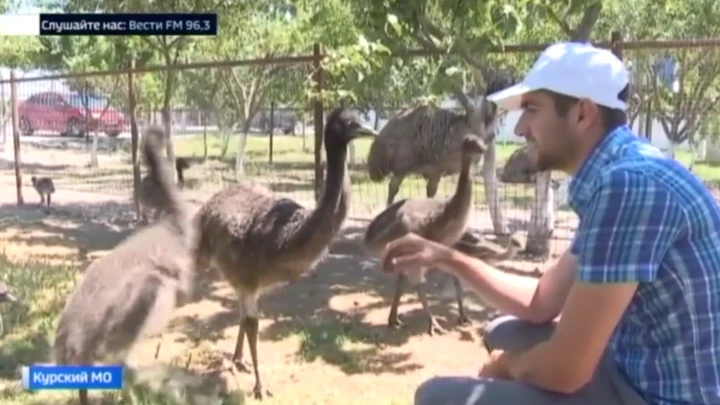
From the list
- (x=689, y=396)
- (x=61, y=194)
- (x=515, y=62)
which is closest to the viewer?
(x=689, y=396)

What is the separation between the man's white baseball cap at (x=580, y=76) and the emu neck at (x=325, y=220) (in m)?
2.44

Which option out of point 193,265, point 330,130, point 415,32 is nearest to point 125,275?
point 193,265

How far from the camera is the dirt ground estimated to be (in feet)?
15.3

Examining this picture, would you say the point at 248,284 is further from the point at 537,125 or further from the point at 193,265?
the point at 537,125

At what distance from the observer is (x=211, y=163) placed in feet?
28.7

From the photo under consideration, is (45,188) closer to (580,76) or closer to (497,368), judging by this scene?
(497,368)

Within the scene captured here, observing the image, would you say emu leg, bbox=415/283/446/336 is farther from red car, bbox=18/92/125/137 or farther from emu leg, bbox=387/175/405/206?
red car, bbox=18/92/125/137

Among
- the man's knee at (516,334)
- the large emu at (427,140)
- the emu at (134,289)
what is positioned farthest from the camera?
the large emu at (427,140)

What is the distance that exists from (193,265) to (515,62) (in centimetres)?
340

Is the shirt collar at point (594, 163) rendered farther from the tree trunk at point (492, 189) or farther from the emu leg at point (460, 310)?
the tree trunk at point (492, 189)

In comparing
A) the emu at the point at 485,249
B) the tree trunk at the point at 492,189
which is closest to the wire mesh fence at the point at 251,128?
the tree trunk at the point at 492,189

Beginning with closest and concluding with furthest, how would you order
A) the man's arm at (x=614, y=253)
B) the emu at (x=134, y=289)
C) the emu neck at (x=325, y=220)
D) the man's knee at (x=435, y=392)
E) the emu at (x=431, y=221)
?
1. the man's arm at (x=614, y=253)
2. the man's knee at (x=435, y=392)
3. the emu at (x=134, y=289)
4. the emu neck at (x=325, y=220)
5. the emu at (x=431, y=221)

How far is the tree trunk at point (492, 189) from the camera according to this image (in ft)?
22.3

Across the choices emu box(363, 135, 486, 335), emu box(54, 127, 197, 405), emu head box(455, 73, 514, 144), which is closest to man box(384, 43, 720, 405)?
emu box(54, 127, 197, 405)
